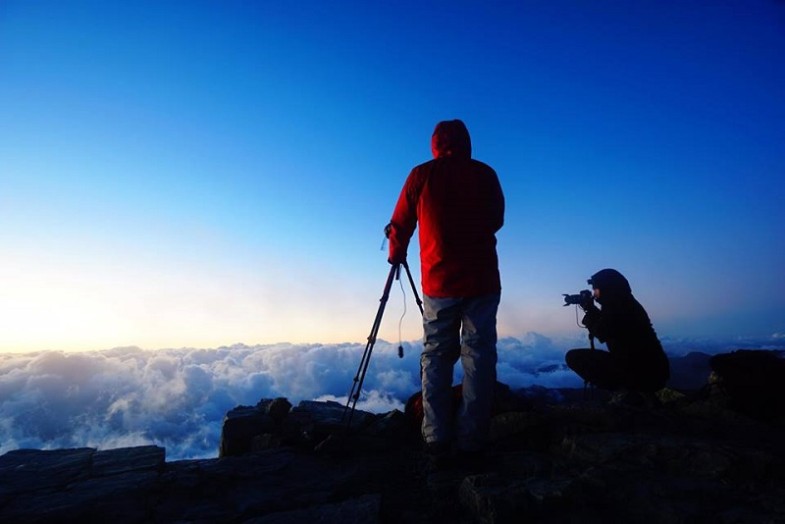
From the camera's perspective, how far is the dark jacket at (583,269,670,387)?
6.39 metres

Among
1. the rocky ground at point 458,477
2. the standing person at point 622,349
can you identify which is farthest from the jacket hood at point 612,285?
the rocky ground at point 458,477

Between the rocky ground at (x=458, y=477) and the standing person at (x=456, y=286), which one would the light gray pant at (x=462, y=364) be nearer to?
the standing person at (x=456, y=286)

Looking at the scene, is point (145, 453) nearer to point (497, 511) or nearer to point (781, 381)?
point (497, 511)

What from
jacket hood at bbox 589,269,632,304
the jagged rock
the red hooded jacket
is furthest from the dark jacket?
the red hooded jacket

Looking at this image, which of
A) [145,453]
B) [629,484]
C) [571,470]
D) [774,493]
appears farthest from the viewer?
[145,453]

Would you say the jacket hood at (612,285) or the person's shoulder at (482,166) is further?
the jacket hood at (612,285)

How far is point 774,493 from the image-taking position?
10.3 ft

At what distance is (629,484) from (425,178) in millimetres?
3807

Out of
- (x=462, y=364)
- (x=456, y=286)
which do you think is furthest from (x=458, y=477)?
(x=456, y=286)

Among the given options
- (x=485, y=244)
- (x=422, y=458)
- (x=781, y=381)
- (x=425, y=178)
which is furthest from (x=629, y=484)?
(x=781, y=381)

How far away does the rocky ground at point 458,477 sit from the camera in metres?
3.12

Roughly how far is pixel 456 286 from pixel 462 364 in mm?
915

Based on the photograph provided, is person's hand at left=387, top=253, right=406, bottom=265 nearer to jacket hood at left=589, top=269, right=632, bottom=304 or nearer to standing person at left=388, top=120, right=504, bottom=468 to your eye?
standing person at left=388, top=120, right=504, bottom=468

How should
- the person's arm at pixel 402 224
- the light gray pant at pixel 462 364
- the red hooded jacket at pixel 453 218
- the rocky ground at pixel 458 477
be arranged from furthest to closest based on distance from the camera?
1. the person's arm at pixel 402 224
2. the red hooded jacket at pixel 453 218
3. the light gray pant at pixel 462 364
4. the rocky ground at pixel 458 477
